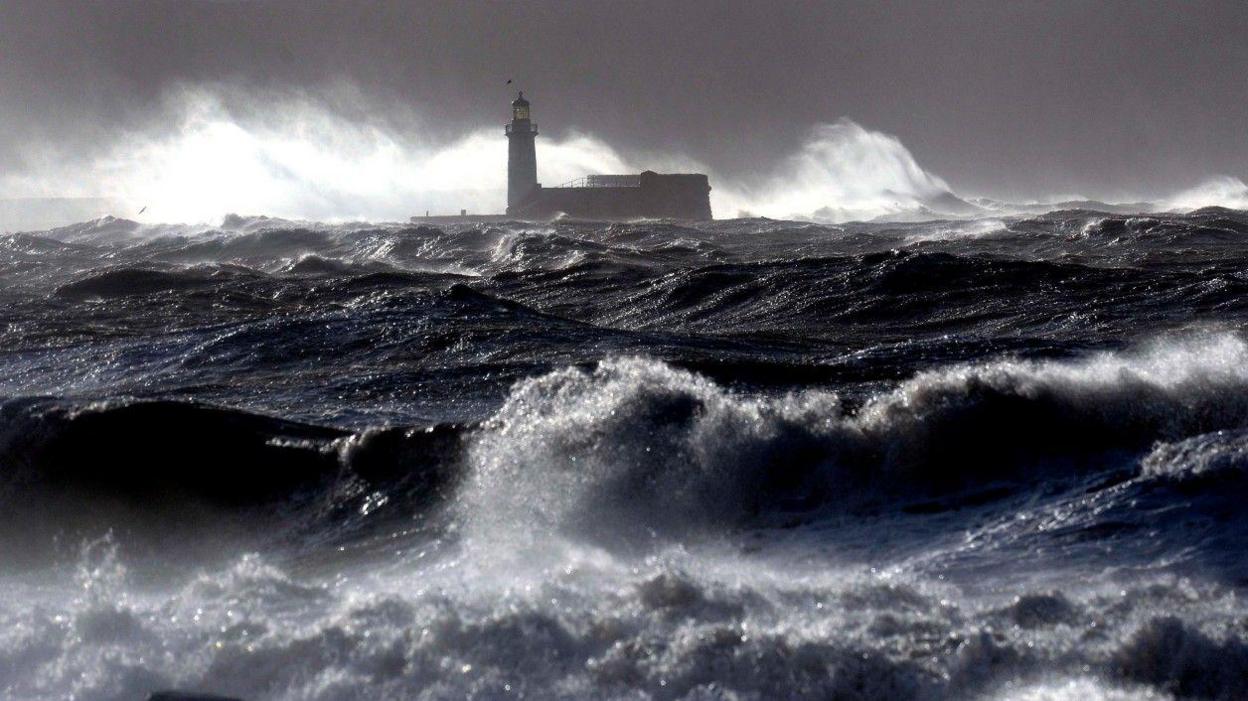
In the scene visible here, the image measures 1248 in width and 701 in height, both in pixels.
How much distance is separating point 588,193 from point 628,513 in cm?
4859

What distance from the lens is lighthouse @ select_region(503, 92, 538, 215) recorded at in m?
53.0

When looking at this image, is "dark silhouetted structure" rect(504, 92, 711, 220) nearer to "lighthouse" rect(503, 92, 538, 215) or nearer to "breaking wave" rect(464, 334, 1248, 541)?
"lighthouse" rect(503, 92, 538, 215)

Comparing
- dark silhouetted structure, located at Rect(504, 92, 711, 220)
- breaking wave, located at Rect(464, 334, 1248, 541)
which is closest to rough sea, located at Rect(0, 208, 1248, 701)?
breaking wave, located at Rect(464, 334, 1248, 541)

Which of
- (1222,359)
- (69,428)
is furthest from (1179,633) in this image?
(69,428)

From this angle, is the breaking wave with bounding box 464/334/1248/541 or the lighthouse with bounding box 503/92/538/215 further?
the lighthouse with bounding box 503/92/538/215

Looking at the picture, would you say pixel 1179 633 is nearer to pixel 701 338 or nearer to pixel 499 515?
pixel 499 515

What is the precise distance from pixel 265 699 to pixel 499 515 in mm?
1642

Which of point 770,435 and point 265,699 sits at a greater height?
point 770,435

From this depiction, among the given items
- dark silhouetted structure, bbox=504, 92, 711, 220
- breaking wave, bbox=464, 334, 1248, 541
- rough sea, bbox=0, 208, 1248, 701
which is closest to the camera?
rough sea, bbox=0, 208, 1248, 701

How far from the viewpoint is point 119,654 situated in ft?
12.1

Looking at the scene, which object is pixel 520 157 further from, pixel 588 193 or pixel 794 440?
pixel 794 440

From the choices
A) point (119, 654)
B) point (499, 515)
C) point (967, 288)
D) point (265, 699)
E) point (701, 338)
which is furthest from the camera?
point (967, 288)

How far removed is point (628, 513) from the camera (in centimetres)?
490

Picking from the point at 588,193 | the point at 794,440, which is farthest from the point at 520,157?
the point at 794,440
